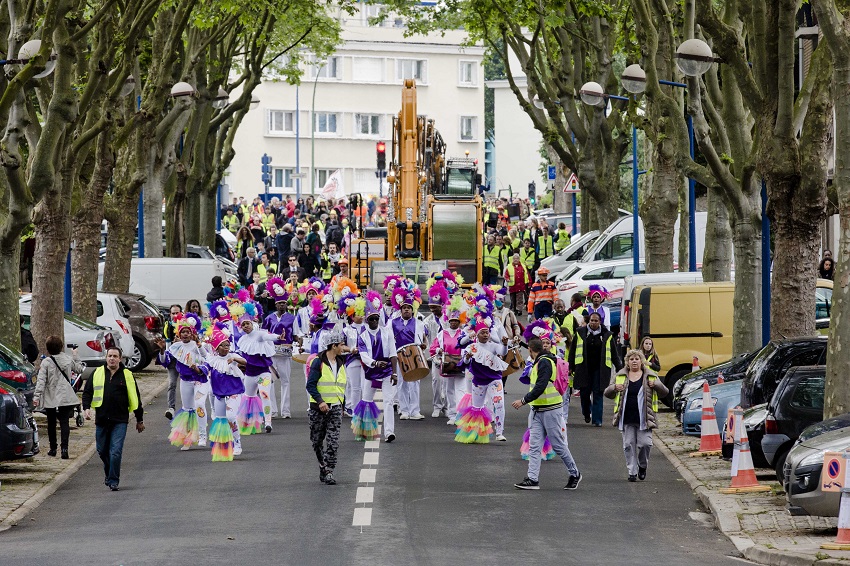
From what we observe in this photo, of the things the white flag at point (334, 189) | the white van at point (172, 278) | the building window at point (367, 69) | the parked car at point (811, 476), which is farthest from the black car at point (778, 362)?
the building window at point (367, 69)

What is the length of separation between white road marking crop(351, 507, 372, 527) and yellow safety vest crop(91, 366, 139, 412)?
330 centimetres

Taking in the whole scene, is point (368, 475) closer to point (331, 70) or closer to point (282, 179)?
point (331, 70)

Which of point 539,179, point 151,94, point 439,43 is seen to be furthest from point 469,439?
point 539,179

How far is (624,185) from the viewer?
61125 mm

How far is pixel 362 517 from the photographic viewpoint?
1413cm

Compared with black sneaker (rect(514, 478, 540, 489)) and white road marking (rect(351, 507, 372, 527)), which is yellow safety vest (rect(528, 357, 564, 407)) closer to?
black sneaker (rect(514, 478, 540, 489))

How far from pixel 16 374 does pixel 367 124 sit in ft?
216

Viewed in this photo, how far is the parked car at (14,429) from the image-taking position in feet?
53.6

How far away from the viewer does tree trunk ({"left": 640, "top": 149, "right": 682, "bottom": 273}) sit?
1134 inches

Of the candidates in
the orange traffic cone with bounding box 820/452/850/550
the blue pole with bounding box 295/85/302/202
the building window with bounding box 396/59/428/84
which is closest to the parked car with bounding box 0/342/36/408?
the orange traffic cone with bounding box 820/452/850/550

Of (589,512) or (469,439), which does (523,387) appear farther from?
(589,512)

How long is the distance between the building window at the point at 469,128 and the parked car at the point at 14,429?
222 feet

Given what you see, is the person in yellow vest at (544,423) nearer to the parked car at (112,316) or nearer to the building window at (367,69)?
the parked car at (112,316)

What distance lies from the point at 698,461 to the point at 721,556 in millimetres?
5560
